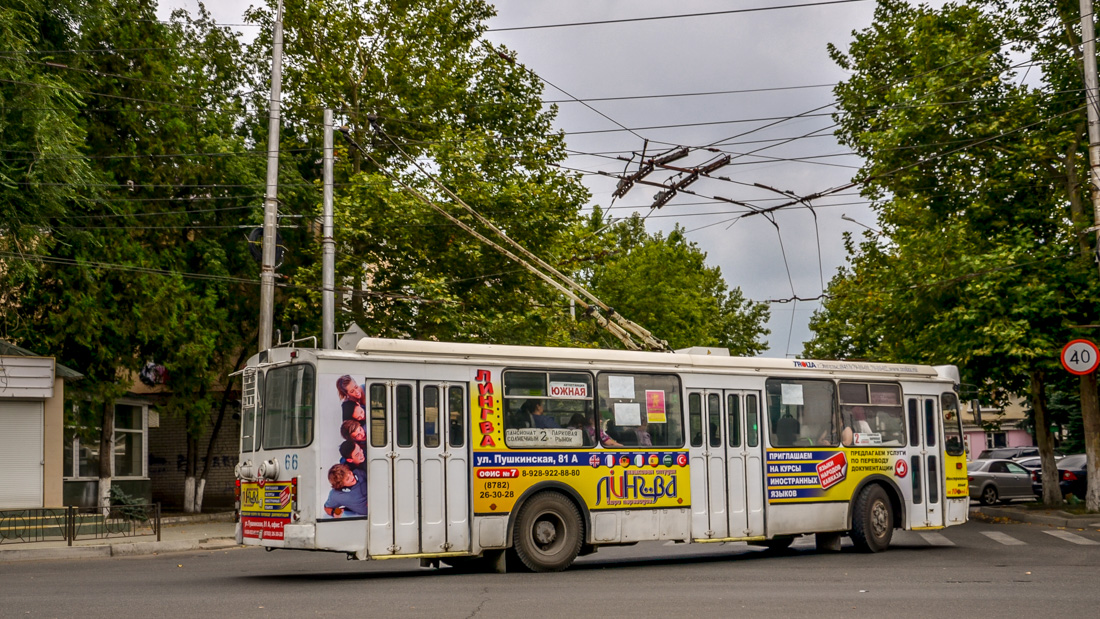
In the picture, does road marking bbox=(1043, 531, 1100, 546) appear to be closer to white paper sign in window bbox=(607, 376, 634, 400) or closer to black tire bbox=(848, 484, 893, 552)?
black tire bbox=(848, 484, 893, 552)

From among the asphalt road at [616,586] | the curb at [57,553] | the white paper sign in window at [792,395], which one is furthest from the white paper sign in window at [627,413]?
the curb at [57,553]

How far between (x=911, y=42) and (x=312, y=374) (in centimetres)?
1933

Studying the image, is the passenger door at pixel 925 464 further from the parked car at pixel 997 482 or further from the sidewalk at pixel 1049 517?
the parked car at pixel 997 482

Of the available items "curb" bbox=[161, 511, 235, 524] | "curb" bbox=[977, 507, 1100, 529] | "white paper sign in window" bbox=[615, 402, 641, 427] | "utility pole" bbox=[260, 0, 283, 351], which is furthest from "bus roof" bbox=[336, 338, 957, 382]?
"curb" bbox=[161, 511, 235, 524]

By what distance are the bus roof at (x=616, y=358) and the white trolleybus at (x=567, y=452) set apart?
26mm

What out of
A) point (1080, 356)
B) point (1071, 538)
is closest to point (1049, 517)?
point (1080, 356)

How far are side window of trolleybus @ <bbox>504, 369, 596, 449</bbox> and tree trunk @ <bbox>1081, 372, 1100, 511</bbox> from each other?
49.3ft

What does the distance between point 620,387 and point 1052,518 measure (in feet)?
44.0

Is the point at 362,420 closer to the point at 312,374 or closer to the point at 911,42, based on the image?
the point at 312,374

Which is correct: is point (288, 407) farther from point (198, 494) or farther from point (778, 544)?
point (198, 494)

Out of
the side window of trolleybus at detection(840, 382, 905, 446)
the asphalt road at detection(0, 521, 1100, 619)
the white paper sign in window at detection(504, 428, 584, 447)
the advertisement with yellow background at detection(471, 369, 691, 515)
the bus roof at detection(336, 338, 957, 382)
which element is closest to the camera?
the asphalt road at detection(0, 521, 1100, 619)

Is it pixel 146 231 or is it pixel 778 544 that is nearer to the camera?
pixel 778 544

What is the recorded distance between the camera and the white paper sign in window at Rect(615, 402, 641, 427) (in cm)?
1580

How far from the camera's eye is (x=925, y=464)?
62.6 feet
